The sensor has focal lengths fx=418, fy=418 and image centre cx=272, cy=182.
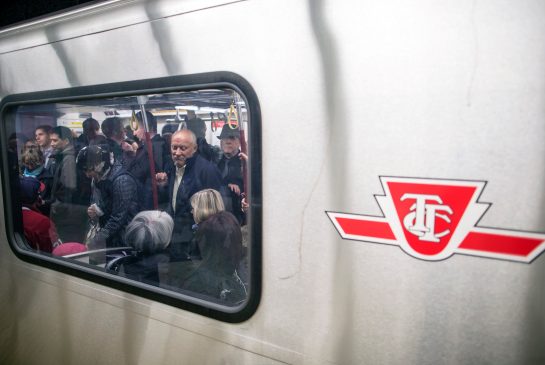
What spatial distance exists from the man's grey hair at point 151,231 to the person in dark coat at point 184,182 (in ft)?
0.13

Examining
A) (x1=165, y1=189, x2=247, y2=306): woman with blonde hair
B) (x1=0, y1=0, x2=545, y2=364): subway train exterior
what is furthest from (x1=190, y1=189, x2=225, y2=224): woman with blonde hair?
(x1=0, y1=0, x2=545, y2=364): subway train exterior

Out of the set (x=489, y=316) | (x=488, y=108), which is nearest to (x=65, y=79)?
(x=488, y=108)

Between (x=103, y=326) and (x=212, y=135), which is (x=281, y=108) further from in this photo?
(x=103, y=326)

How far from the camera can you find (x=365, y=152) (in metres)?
1.24

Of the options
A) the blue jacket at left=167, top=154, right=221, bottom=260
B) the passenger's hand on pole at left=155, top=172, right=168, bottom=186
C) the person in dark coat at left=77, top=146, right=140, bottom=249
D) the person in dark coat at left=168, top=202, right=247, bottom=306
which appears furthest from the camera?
the person in dark coat at left=77, top=146, right=140, bottom=249

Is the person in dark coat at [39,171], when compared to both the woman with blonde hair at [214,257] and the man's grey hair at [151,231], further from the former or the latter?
the woman with blonde hair at [214,257]

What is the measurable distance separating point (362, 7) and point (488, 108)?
1.51 feet

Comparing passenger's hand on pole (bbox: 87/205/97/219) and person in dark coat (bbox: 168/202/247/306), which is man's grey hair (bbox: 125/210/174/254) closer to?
person in dark coat (bbox: 168/202/247/306)

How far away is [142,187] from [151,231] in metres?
0.22

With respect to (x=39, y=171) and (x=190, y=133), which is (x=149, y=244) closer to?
(x=190, y=133)

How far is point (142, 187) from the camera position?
202cm

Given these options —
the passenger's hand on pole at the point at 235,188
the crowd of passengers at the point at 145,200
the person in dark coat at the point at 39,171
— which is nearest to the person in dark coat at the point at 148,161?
the crowd of passengers at the point at 145,200

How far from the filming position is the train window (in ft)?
5.46

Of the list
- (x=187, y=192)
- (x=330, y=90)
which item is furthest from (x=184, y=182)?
(x=330, y=90)
